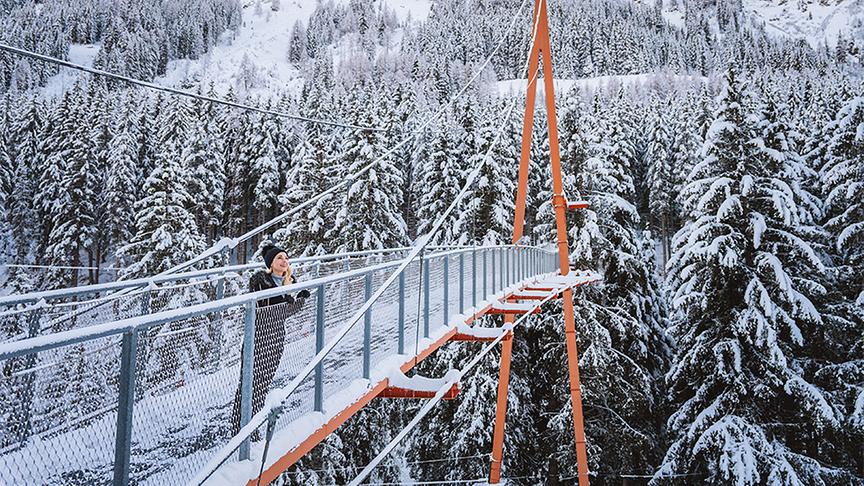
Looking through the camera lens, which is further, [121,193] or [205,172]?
[121,193]

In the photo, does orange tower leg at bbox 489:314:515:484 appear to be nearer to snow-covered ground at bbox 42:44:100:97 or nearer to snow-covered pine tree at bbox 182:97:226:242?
snow-covered pine tree at bbox 182:97:226:242

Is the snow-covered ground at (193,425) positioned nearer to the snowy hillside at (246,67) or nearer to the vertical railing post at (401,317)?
the vertical railing post at (401,317)

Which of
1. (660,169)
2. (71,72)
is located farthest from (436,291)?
(71,72)

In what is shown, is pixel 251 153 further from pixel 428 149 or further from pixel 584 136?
pixel 584 136

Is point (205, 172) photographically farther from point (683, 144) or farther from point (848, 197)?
point (683, 144)

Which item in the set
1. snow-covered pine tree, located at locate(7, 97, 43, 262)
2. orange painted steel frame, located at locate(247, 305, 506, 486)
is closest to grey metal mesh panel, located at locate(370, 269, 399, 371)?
orange painted steel frame, located at locate(247, 305, 506, 486)

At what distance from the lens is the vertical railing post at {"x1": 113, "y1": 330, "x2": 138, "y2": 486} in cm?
250

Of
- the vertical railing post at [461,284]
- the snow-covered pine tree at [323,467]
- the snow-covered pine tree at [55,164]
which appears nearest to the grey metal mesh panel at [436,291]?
the vertical railing post at [461,284]

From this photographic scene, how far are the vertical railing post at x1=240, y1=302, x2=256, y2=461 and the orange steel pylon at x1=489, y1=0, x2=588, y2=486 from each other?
11.4m

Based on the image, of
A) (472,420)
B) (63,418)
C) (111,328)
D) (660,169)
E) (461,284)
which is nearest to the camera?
(111,328)

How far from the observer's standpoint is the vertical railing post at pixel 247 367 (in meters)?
3.44

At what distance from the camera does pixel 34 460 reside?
2.32 m

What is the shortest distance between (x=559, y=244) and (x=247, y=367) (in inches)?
537

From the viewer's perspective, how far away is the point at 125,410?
2594mm
